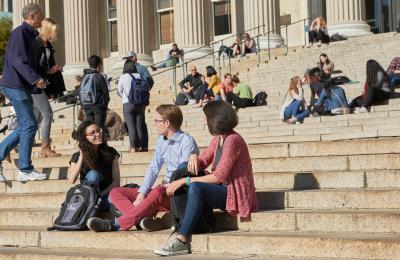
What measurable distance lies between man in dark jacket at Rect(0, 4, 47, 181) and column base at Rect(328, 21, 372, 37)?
1700 centimetres

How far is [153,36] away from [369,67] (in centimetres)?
2233

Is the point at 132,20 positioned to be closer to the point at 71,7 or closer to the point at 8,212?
the point at 71,7

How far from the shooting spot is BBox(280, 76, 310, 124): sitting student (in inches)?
651

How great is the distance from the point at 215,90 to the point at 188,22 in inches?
357

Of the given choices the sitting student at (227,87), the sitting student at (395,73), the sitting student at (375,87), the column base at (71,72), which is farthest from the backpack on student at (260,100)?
the column base at (71,72)

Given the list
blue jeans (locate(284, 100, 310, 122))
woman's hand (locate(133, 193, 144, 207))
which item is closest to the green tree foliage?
blue jeans (locate(284, 100, 310, 122))

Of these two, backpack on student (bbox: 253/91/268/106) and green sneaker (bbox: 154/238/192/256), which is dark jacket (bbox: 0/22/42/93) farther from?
backpack on student (bbox: 253/91/268/106)

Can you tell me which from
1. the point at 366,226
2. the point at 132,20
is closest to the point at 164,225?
the point at 366,226

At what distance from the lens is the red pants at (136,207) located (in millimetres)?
8344

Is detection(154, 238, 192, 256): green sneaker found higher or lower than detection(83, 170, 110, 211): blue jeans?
lower

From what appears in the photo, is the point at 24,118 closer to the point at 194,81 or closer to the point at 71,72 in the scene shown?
the point at 194,81

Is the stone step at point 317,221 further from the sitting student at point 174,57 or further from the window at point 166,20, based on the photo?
the window at point 166,20

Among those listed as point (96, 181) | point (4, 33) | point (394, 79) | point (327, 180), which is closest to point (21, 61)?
point (96, 181)

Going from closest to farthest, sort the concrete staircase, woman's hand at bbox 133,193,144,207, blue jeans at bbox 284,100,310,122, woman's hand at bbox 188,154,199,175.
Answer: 1. the concrete staircase
2. woman's hand at bbox 188,154,199,175
3. woman's hand at bbox 133,193,144,207
4. blue jeans at bbox 284,100,310,122
